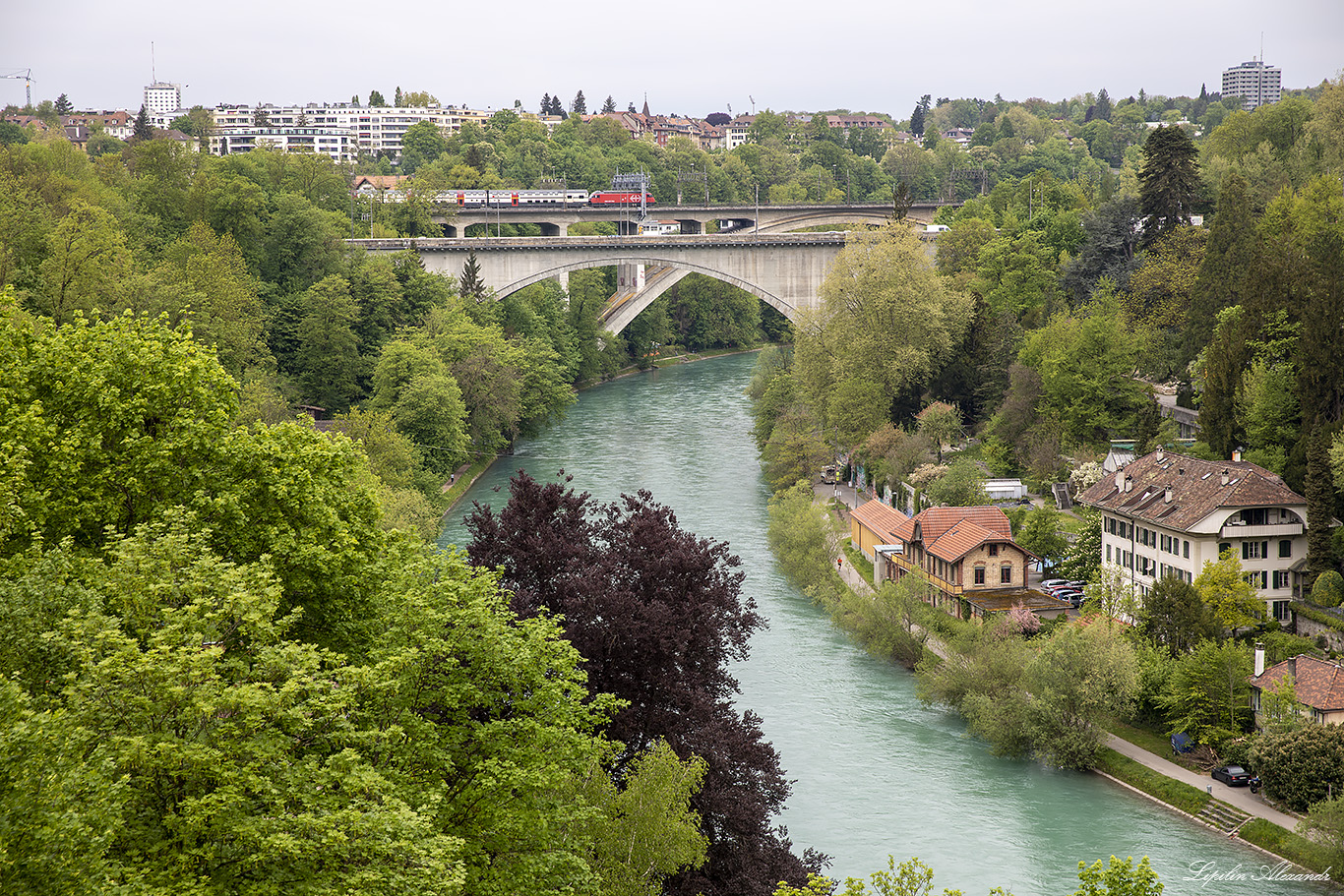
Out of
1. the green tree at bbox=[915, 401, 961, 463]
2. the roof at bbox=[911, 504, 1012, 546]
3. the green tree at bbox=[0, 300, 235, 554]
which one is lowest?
the roof at bbox=[911, 504, 1012, 546]

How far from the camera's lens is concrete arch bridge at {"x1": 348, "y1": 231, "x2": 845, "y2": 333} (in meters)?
52.7

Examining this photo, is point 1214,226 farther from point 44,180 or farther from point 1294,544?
point 44,180

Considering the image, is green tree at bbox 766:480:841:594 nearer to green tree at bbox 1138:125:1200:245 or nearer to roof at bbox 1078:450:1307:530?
roof at bbox 1078:450:1307:530

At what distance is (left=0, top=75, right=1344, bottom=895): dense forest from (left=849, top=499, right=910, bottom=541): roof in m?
1.83

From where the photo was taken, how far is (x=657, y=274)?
6669 centimetres

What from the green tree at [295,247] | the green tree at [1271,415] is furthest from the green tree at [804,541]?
A: the green tree at [295,247]

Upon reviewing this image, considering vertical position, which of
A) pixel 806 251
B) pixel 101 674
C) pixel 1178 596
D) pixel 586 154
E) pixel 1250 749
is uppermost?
pixel 586 154

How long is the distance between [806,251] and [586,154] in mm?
46460

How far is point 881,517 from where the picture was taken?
30547 millimetres

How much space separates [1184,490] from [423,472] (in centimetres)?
1923

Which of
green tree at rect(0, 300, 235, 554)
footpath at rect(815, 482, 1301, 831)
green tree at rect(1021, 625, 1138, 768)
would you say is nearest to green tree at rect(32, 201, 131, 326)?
green tree at rect(0, 300, 235, 554)

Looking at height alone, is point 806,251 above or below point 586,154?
below

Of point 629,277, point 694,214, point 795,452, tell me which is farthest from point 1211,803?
point 629,277

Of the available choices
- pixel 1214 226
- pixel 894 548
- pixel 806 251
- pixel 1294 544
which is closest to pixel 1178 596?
pixel 1294 544
